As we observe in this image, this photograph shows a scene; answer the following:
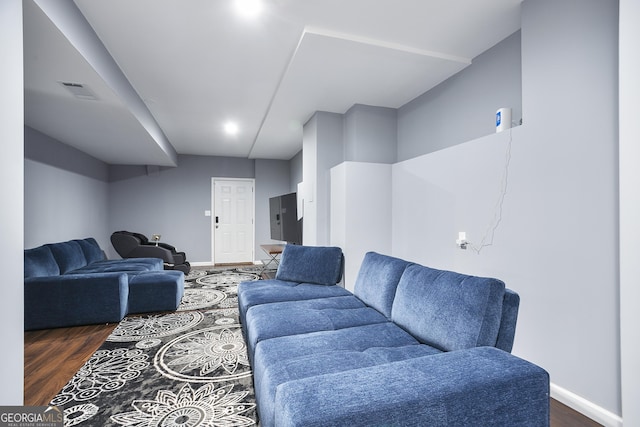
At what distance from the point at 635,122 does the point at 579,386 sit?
1463 millimetres

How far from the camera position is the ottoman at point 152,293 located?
3430mm

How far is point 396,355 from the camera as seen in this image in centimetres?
151

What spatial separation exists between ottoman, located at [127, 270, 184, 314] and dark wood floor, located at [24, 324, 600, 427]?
0.36 metres

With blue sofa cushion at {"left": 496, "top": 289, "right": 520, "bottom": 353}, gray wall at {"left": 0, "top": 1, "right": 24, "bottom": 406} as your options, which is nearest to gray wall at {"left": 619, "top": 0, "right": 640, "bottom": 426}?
blue sofa cushion at {"left": 496, "top": 289, "right": 520, "bottom": 353}

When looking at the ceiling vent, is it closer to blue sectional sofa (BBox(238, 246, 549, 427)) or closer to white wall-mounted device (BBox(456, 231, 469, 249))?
blue sectional sofa (BBox(238, 246, 549, 427))

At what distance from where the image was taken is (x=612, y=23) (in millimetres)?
1628

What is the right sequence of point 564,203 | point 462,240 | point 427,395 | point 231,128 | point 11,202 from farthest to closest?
point 231,128 → point 462,240 → point 564,203 → point 11,202 → point 427,395

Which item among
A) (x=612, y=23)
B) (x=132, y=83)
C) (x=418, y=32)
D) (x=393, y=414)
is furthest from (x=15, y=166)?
(x=612, y=23)

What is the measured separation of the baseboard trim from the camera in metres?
1.56

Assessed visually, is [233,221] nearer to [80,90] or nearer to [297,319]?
[80,90]

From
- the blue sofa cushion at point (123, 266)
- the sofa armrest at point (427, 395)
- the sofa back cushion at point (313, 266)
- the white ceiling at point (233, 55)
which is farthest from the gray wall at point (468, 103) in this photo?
the blue sofa cushion at point (123, 266)

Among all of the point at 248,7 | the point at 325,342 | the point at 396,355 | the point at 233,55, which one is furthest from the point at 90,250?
the point at 396,355

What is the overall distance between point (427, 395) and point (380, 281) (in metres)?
1.25

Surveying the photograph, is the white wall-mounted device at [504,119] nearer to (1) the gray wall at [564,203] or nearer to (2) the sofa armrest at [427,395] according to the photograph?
(1) the gray wall at [564,203]
